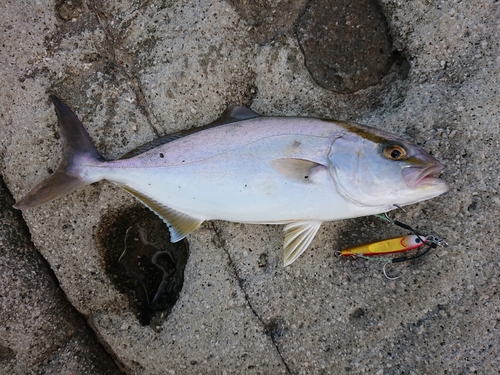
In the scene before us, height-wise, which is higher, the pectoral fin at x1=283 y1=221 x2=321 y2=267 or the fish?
the fish

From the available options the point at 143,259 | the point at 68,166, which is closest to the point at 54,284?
the point at 143,259

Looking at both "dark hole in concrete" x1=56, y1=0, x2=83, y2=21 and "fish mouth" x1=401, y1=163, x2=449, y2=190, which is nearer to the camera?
"fish mouth" x1=401, y1=163, x2=449, y2=190

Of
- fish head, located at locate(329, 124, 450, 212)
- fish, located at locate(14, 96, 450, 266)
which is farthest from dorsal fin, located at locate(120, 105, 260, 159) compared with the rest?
fish head, located at locate(329, 124, 450, 212)

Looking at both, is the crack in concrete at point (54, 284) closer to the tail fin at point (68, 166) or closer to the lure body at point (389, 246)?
the tail fin at point (68, 166)

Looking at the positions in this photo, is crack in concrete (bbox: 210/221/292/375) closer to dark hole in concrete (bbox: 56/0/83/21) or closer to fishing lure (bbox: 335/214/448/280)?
fishing lure (bbox: 335/214/448/280)

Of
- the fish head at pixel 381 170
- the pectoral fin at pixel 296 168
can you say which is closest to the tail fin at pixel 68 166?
the pectoral fin at pixel 296 168

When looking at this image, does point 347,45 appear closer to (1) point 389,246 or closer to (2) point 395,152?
(2) point 395,152

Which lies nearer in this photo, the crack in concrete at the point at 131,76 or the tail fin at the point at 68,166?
the tail fin at the point at 68,166
